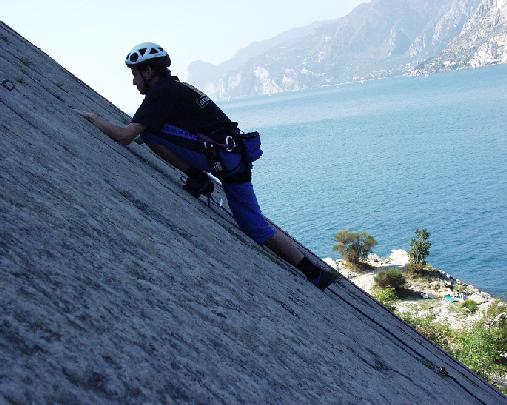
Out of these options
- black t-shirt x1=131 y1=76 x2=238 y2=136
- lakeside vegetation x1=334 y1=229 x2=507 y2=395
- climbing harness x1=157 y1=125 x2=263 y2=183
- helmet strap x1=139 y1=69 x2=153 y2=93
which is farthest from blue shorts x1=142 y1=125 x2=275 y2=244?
lakeside vegetation x1=334 y1=229 x2=507 y2=395

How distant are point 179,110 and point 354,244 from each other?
196ft

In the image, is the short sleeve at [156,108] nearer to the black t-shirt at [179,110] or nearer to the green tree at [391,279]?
the black t-shirt at [179,110]

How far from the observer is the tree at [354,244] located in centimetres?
6291

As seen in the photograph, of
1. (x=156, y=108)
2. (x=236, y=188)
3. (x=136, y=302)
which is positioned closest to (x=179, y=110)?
(x=156, y=108)

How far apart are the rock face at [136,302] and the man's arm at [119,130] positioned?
0.48 feet

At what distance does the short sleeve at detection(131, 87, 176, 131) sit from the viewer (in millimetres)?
5199

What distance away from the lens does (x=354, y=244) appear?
63.2 m

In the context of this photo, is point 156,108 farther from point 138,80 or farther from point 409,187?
point 409,187

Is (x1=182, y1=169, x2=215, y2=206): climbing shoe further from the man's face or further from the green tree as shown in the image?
the green tree

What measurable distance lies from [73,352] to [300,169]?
135923 millimetres

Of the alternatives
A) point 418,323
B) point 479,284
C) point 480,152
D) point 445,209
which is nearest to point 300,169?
point 480,152

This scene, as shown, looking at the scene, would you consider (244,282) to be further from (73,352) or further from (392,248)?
(392,248)

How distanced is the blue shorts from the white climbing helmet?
2.50 ft

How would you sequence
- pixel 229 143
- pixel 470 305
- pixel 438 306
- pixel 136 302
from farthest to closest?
1. pixel 438 306
2. pixel 470 305
3. pixel 229 143
4. pixel 136 302
